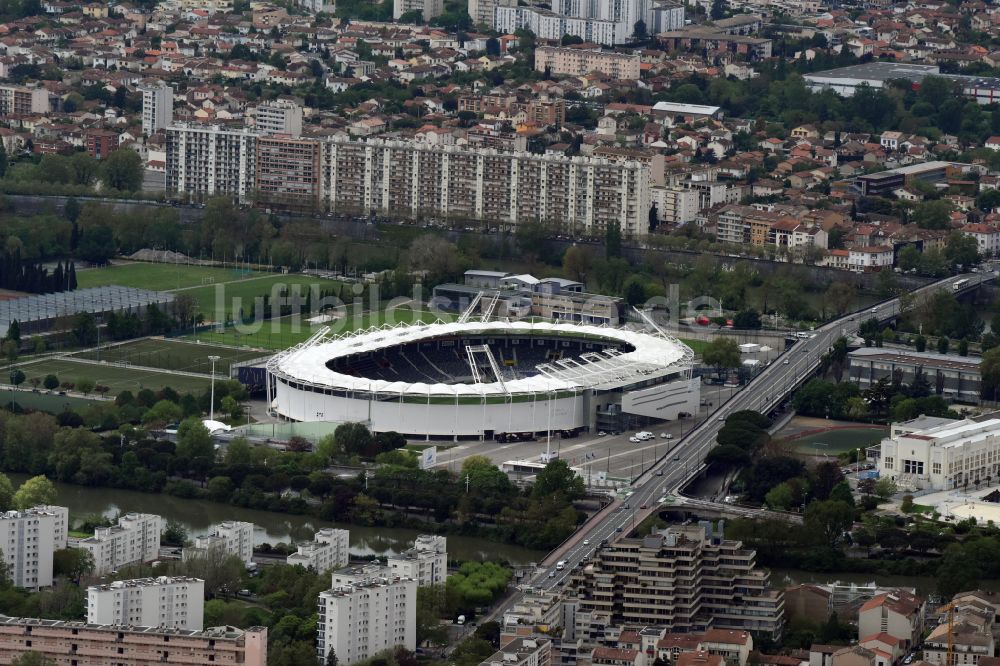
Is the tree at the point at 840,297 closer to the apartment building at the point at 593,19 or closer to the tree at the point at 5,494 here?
the tree at the point at 5,494

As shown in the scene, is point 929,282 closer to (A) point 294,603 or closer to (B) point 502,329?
(B) point 502,329

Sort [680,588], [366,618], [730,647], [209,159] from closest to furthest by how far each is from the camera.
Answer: [730,647] < [366,618] < [680,588] < [209,159]

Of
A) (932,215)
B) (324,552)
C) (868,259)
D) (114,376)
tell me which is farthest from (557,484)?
(932,215)

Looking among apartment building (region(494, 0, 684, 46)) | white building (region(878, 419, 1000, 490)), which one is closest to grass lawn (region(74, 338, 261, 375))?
white building (region(878, 419, 1000, 490))

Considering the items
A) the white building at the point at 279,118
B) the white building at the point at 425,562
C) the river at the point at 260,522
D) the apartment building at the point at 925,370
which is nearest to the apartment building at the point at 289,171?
the white building at the point at 279,118

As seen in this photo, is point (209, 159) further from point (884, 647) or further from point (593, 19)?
point (884, 647)

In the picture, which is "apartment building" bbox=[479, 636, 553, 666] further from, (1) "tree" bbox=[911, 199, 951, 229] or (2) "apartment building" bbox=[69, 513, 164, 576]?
(1) "tree" bbox=[911, 199, 951, 229]
